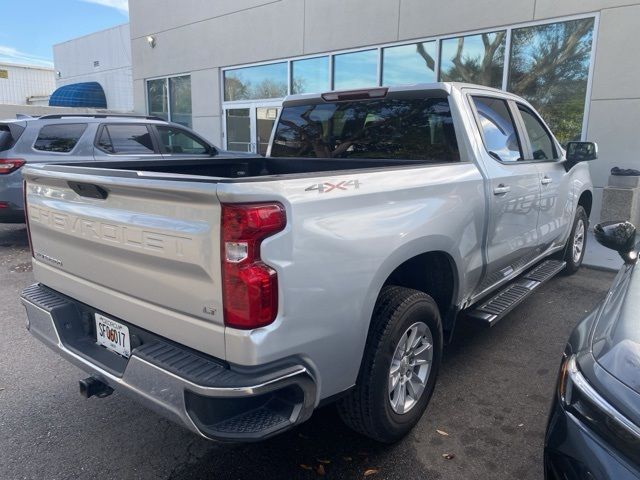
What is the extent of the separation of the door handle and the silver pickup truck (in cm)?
2

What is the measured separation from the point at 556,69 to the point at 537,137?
4673mm

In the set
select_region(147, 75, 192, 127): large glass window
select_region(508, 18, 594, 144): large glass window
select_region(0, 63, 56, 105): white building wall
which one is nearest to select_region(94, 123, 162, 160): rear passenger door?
select_region(508, 18, 594, 144): large glass window

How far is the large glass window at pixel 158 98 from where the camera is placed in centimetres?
1616

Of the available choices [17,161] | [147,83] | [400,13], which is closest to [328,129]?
[17,161]

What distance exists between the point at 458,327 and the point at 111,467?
304 cm

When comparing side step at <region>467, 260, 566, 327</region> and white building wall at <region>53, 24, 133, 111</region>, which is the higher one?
white building wall at <region>53, 24, 133, 111</region>

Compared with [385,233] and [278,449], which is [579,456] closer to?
[385,233]

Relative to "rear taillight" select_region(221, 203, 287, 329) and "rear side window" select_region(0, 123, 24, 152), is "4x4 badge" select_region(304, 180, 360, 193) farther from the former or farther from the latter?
"rear side window" select_region(0, 123, 24, 152)

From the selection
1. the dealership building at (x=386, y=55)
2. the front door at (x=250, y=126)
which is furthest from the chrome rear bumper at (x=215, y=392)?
the front door at (x=250, y=126)

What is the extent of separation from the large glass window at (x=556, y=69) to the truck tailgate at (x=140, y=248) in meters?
8.16

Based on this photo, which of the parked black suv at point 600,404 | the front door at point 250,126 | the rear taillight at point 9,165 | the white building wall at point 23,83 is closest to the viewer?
the parked black suv at point 600,404

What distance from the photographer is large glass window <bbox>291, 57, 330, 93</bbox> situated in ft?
37.9

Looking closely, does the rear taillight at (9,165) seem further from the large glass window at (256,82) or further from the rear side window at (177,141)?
the large glass window at (256,82)

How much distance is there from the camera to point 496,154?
11.9 feet
